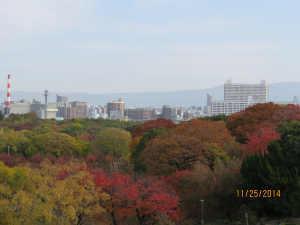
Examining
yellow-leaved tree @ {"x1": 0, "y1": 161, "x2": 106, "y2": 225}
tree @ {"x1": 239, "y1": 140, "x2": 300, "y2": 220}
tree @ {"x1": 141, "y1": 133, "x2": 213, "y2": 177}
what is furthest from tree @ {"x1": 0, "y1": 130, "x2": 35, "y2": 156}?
tree @ {"x1": 239, "y1": 140, "x2": 300, "y2": 220}

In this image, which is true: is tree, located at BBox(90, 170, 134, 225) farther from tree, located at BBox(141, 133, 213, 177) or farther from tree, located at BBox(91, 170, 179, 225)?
tree, located at BBox(141, 133, 213, 177)

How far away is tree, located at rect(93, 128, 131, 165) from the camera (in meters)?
44.8

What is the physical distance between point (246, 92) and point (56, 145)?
14056 centimetres

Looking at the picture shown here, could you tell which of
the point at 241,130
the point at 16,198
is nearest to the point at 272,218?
the point at 16,198

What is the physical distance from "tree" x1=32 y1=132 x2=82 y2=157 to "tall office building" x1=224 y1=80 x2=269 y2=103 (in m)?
136

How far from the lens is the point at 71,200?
17516 millimetres

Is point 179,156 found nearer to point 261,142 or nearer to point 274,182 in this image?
point 261,142

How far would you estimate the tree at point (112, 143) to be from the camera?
44812mm

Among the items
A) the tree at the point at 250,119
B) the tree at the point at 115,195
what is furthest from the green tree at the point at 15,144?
the tree at the point at 115,195

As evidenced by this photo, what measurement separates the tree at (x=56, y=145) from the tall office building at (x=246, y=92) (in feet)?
445

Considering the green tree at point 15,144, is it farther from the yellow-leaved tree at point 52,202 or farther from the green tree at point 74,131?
the yellow-leaved tree at point 52,202

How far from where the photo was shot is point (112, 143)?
4531 centimetres

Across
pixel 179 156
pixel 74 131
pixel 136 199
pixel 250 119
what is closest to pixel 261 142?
pixel 179 156

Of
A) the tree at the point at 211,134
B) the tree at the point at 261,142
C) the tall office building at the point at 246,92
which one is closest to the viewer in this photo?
the tree at the point at 261,142
